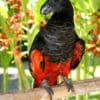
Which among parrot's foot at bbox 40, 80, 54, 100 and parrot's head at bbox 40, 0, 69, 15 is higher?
parrot's head at bbox 40, 0, 69, 15

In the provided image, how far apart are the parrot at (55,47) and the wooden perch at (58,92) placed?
0.05 feet

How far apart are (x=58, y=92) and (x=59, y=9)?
0.79 ft

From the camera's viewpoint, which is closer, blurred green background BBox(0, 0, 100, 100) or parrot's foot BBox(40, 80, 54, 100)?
parrot's foot BBox(40, 80, 54, 100)

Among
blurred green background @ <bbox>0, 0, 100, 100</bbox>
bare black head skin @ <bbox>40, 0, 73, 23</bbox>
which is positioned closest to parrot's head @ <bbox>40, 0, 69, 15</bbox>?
bare black head skin @ <bbox>40, 0, 73, 23</bbox>

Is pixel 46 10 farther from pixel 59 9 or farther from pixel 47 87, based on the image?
Result: pixel 47 87

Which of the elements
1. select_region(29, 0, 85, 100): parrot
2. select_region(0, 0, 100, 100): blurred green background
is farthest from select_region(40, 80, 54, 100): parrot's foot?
select_region(0, 0, 100, 100): blurred green background

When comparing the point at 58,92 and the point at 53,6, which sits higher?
the point at 53,6

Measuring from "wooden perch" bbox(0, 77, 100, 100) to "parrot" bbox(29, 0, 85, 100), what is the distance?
0.02 meters

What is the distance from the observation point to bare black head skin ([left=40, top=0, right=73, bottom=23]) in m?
1.12

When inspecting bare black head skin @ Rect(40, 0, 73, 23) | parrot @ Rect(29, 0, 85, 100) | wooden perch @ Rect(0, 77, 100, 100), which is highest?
bare black head skin @ Rect(40, 0, 73, 23)

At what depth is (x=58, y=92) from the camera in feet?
3.92

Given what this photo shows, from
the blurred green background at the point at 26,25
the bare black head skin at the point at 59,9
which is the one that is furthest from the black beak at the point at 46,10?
the blurred green background at the point at 26,25

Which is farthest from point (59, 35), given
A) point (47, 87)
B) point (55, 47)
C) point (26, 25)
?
point (26, 25)

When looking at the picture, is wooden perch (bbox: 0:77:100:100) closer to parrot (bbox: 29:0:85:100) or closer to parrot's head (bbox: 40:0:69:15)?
parrot (bbox: 29:0:85:100)
